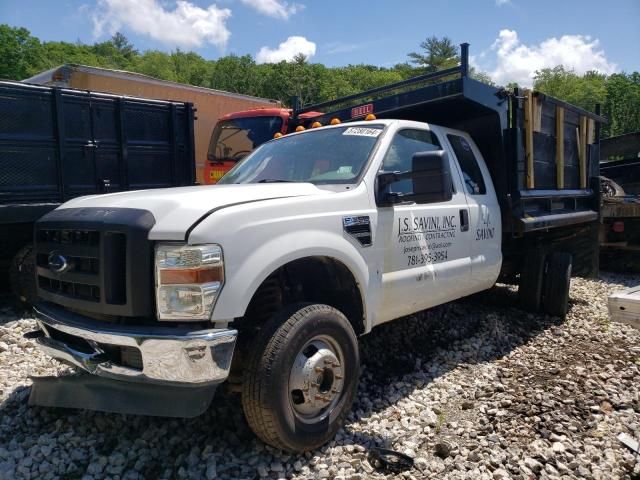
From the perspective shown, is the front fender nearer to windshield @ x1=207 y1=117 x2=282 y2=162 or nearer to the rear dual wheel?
the rear dual wheel

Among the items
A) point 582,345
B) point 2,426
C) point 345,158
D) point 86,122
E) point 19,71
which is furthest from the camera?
point 19,71

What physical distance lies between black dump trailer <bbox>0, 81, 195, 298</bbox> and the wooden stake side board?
4.84 metres

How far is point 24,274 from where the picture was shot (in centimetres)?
484

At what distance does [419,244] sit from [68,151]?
3804 mm

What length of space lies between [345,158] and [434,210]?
2.66 ft

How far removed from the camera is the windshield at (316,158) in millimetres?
3414

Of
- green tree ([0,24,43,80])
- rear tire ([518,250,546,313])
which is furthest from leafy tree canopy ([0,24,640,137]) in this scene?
rear tire ([518,250,546,313])

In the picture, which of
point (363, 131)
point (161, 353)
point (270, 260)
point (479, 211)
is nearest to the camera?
point (161, 353)

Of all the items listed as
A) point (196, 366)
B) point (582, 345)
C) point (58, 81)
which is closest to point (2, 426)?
point (196, 366)

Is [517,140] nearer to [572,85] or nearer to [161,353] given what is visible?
[161,353]

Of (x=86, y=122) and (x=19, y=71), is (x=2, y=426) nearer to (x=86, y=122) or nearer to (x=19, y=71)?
(x=86, y=122)

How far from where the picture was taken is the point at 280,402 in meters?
2.50

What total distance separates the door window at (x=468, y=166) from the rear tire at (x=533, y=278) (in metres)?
1.42

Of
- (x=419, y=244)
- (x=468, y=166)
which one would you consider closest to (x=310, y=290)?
(x=419, y=244)
